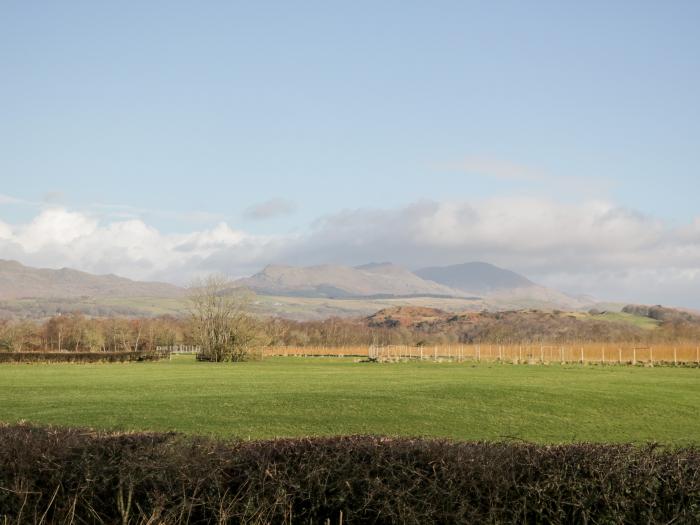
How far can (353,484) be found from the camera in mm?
7445

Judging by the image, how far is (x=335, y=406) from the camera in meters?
27.8

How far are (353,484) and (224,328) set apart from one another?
278 feet

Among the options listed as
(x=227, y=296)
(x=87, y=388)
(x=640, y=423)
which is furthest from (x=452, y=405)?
(x=227, y=296)

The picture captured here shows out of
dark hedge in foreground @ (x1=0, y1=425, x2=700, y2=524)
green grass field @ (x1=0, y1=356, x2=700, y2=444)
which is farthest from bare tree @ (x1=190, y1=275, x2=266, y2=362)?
dark hedge in foreground @ (x1=0, y1=425, x2=700, y2=524)

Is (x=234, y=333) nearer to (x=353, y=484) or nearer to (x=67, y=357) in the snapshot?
(x=67, y=357)

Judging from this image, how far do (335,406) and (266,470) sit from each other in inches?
809

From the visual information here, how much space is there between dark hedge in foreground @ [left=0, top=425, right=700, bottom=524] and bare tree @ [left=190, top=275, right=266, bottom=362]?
82159 millimetres

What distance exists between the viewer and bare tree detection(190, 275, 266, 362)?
89562 mm

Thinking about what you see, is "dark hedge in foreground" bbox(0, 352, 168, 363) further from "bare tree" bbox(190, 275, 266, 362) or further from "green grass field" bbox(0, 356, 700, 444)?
"green grass field" bbox(0, 356, 700, 444)

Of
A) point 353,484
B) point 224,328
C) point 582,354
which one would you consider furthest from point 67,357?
point 353,484

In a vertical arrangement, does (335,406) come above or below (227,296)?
below

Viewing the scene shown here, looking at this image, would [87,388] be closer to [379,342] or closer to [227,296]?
[227,296]

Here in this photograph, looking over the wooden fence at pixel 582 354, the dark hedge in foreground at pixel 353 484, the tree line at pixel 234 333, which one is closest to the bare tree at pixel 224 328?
the tree line at pixel 234 333

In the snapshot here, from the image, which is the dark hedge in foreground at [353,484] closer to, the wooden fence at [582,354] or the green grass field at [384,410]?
the green grass field at [384,410]
